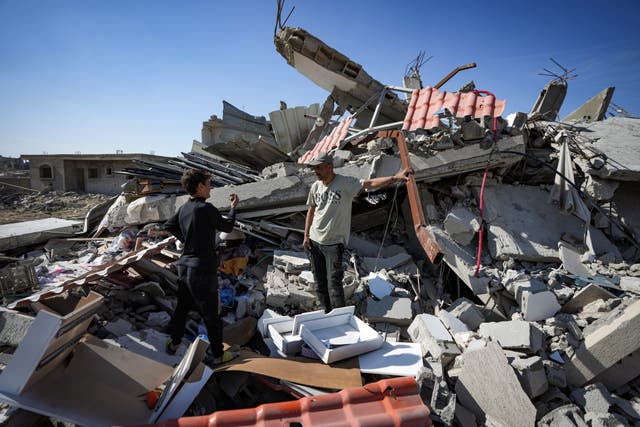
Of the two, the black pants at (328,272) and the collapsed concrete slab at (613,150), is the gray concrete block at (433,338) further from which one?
the collapsed concrete slab at (613,150)

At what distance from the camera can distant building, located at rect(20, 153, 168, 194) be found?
1967 centimetres

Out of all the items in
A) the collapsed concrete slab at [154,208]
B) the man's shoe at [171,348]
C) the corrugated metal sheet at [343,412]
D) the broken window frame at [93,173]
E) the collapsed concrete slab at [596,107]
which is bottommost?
the corrugated metal sheet at [343,412]

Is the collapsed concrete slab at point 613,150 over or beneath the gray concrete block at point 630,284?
over

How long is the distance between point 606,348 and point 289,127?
8.71 meters

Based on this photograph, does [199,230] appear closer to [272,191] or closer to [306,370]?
[306,370]

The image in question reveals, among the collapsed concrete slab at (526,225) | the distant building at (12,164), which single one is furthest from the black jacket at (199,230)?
the distant building at (12,164)

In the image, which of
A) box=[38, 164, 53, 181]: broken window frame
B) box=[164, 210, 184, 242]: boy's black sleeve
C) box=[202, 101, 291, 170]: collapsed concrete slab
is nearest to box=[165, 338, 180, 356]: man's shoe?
box=[164, 210, 184, 242]: boy's black sleeve

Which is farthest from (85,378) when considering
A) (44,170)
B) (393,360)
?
(44,170)

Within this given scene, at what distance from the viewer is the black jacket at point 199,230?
275 cm

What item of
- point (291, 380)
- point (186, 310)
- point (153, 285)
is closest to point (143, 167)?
point (153, 285)

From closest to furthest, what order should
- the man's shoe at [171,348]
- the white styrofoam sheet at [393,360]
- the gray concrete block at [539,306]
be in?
the white styrofoam sheet at [393,360] < the man's shoe at [171,348] < the gray concrete block at [539,306]

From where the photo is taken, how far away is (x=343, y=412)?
199 cm

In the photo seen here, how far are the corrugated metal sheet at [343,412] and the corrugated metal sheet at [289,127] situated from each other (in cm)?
836

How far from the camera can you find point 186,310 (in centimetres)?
297
